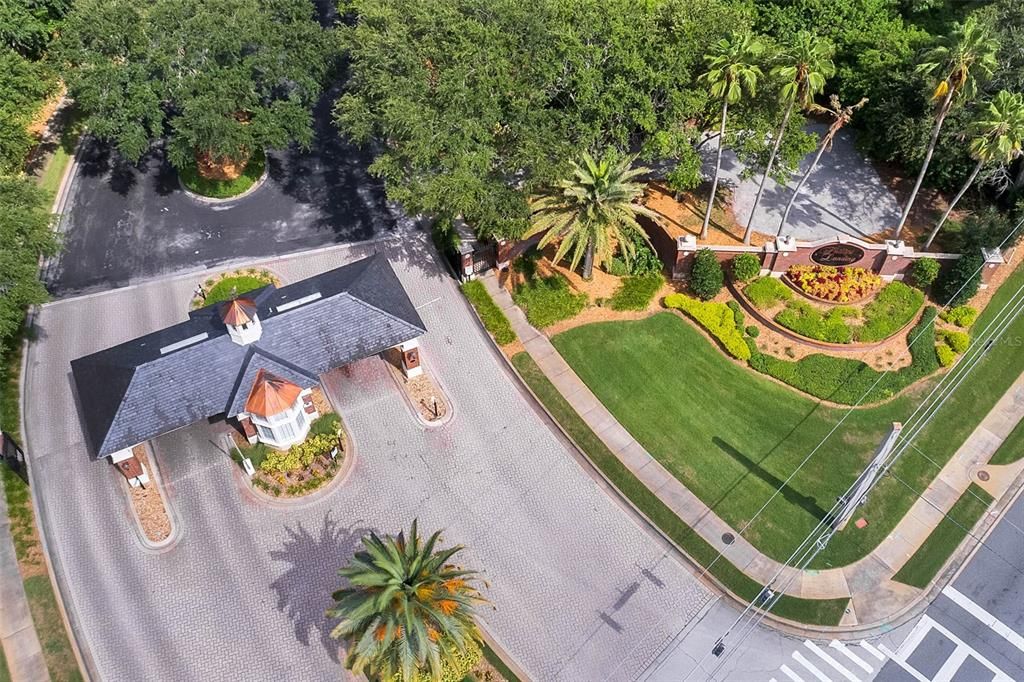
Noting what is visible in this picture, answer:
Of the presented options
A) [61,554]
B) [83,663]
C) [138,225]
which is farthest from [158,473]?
[138,225]

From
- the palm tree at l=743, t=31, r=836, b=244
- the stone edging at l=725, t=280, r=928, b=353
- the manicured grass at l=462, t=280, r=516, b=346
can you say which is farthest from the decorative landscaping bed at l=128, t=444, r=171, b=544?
the palm tree at l=743, t=31, r=836, b=244

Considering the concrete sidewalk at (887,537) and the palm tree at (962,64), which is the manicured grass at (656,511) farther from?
the palm tree at (962,64)

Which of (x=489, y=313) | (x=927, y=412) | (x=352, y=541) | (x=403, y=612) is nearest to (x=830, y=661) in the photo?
(x=927, y=412)

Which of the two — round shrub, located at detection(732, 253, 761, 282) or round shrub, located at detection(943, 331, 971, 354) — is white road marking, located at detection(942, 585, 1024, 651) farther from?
round shrub, located at detection(732, 253, 761, 282)

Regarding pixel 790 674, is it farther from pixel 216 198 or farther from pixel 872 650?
pixel 216 198

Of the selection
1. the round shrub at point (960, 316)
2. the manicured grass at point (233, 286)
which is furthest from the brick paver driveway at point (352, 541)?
the round shrub at point (960, 316)

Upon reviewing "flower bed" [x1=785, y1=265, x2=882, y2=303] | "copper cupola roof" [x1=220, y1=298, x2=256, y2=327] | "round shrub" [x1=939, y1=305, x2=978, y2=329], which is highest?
"copper cupola roof" [x1=220, y1=298, x2=256, y2=327]

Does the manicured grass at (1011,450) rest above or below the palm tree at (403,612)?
below
